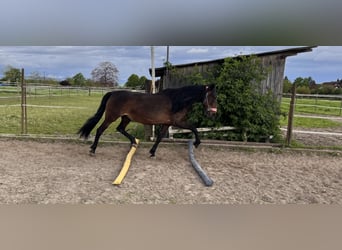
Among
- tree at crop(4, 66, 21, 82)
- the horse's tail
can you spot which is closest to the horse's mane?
the horse's tail

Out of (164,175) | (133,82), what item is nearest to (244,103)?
(133,82)

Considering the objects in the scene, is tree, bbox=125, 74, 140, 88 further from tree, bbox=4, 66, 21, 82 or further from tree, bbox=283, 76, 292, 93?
tree, bbox=283, 76, 292, 93

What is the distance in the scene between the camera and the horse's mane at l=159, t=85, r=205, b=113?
9.89 feet

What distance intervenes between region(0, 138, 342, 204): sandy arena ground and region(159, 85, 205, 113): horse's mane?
0.67 m

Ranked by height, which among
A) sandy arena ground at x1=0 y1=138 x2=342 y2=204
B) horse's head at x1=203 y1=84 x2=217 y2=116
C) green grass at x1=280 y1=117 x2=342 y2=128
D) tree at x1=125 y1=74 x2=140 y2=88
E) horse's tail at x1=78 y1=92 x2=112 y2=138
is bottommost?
sandy arena ground at x1=0 y1=138 x2=342 y2=204

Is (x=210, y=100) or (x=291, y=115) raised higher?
(x=210, y=100)

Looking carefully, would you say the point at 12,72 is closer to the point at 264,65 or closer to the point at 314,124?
the point at 264,65

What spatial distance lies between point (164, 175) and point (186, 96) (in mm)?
966

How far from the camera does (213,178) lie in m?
2.55

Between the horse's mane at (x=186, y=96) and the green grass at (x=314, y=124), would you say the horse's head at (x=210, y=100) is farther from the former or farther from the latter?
the green grass at (x=314, y=124)

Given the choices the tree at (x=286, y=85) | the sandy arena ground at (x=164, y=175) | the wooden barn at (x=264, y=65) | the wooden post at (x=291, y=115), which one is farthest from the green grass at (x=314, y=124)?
the sandy arena ground at (x=164, y=175)

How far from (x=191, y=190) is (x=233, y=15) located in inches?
66.2

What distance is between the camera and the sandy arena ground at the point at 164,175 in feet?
6.59

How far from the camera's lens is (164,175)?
102 inches
